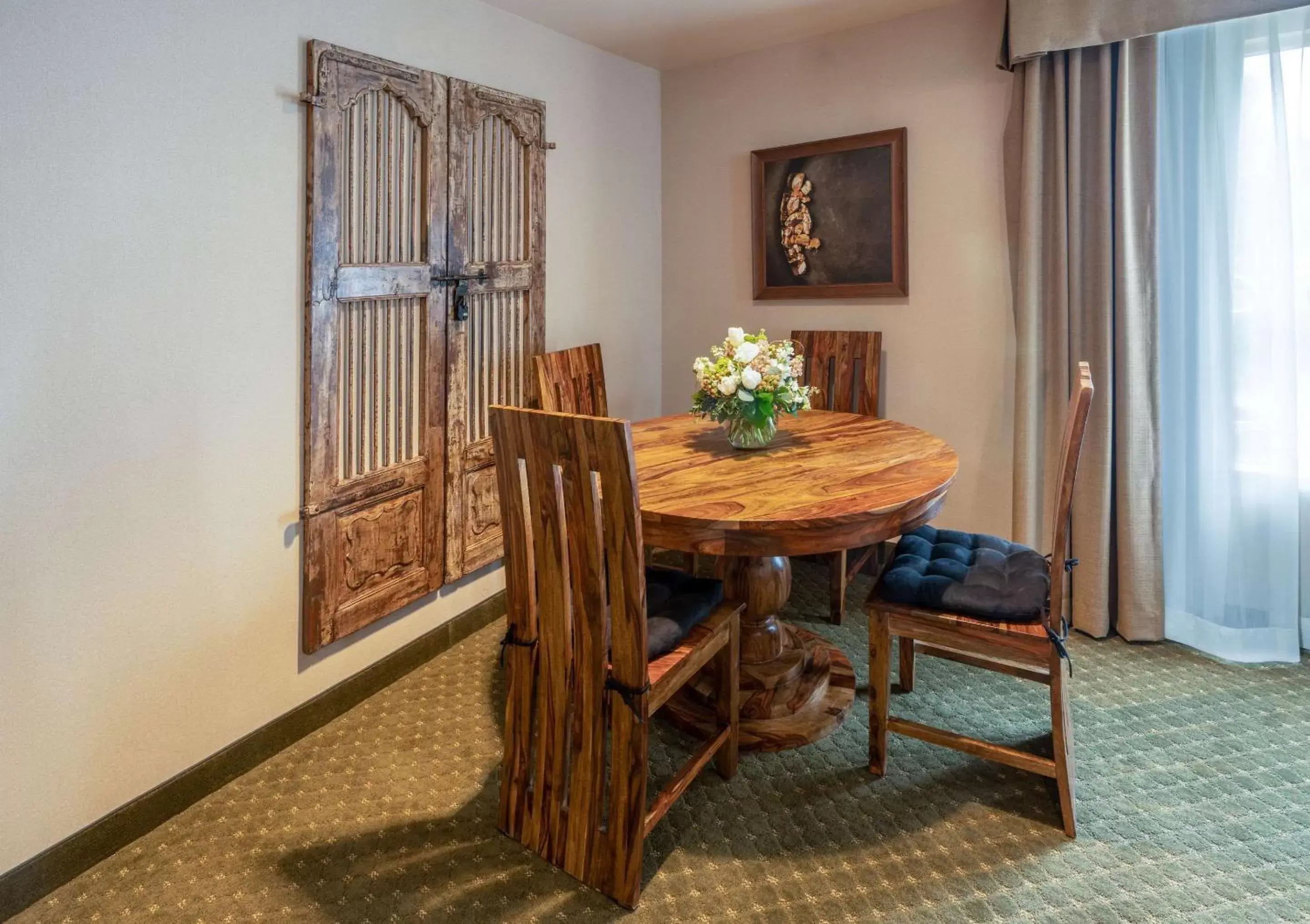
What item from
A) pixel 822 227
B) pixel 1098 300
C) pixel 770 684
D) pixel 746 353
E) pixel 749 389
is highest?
pixel 822 227

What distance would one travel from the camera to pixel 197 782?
2.00 metres

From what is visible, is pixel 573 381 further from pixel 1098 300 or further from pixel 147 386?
pixel 1098 300

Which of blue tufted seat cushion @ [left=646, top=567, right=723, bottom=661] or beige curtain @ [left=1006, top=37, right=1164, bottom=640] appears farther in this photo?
beige curtain @ [left=1006, top=37, right=1164, bottom=640]

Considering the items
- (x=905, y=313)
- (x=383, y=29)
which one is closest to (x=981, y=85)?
(x=905, y=313)

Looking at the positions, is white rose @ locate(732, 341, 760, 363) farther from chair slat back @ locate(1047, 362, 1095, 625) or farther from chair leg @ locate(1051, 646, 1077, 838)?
chair leg @ locate(1051, 646, 1077, 838)

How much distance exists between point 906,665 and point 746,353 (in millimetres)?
1102

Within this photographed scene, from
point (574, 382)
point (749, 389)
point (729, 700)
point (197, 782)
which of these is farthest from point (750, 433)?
point (197, 782)

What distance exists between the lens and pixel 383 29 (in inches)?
94.3

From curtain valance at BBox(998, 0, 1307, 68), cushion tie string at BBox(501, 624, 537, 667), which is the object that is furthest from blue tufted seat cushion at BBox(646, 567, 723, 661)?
curtain valance at BBox(998, 0, 1307, 68)

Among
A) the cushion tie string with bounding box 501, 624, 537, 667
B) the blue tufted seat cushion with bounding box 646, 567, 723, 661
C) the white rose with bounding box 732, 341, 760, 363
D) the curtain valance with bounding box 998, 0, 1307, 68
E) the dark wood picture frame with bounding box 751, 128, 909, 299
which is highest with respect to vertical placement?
the curtain valance with bounding box 998, 0, 1307, 68

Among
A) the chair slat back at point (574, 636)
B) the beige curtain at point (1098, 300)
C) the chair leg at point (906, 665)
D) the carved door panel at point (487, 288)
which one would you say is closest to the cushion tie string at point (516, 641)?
the chair slat back at point (574, 636)

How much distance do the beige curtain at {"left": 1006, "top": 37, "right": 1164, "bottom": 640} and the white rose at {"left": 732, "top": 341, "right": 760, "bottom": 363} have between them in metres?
1.31

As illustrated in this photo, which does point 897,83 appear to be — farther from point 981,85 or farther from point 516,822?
point 516,822

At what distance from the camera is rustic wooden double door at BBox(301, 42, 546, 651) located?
2260 millimetres
